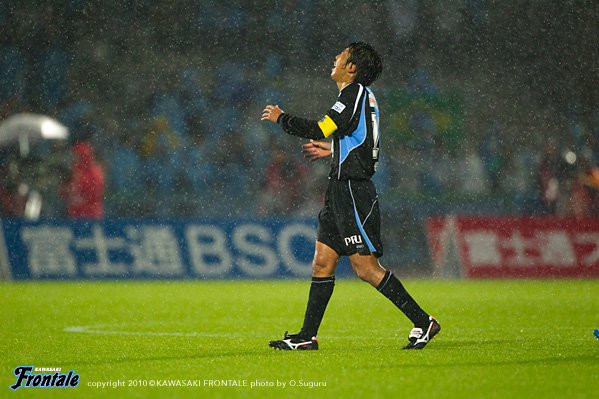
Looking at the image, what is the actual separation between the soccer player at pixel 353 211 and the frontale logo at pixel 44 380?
1.56 meters

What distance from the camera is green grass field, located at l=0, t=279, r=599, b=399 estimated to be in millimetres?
4266

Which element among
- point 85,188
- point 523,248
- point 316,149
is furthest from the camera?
point 85,188

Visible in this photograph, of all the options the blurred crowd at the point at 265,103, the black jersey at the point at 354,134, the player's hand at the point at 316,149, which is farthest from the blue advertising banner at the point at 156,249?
the black jersey at the point at 354,134

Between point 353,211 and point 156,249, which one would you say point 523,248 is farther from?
point 353,211

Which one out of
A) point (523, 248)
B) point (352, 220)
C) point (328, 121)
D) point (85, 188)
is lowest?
point (523, 248)

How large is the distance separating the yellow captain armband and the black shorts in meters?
0.38

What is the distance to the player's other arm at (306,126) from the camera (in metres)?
5.46

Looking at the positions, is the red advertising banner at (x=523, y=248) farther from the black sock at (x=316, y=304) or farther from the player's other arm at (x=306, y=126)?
the player's other arm at (x=306, y=126)

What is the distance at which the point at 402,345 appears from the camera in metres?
6.07

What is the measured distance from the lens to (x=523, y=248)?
14.4 meters

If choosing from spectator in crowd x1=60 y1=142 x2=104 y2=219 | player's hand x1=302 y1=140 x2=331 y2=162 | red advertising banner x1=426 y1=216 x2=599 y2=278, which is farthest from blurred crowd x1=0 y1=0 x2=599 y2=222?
player's hand x1=302 y1=140 x2=331 y2=162

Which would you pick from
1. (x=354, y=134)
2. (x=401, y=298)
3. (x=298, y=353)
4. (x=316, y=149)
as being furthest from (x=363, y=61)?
(x=298, y=353)

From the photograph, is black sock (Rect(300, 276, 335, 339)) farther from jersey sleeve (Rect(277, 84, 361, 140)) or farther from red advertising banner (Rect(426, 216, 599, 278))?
red advertising banner (Rect(426, 216, 599, 278))

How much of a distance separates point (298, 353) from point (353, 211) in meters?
0.95
